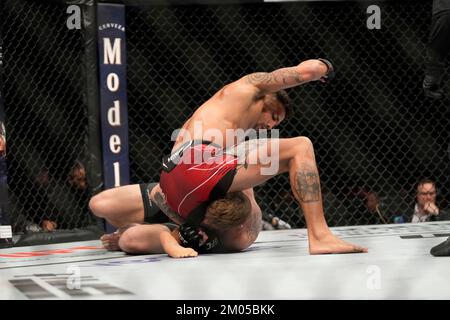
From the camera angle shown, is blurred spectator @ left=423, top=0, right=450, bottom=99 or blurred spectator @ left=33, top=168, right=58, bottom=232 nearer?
blurred spectator @ left=423, top=0, right=450, bottom=99

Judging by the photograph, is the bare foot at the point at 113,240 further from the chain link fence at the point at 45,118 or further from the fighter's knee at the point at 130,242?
the chain link fence at the point at 45,118

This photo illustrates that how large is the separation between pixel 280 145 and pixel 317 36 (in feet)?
7.53

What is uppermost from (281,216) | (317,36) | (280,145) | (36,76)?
(317,36)

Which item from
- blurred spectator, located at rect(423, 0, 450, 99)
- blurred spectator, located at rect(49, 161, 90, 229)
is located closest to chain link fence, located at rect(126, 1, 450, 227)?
blurred spectator, located at rect(49, 161, 90, 229)

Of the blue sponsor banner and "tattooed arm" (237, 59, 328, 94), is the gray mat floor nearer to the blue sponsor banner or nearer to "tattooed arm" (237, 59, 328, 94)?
"tattooed arm" (237, 59, 328, 94)

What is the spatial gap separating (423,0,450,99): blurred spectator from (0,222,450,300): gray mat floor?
1.71 ft

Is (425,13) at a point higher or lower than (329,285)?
higher

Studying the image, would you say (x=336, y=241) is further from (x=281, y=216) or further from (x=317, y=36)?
(x=317, y=36)

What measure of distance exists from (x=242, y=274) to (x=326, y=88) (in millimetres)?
2812

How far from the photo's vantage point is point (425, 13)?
14.0 ft

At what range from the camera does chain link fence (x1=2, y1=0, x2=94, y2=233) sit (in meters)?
3.46

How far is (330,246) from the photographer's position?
7.00 feet

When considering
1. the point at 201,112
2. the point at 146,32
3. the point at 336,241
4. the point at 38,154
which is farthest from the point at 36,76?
the point at 336,241

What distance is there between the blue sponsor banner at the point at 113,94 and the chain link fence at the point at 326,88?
0.46 metres
